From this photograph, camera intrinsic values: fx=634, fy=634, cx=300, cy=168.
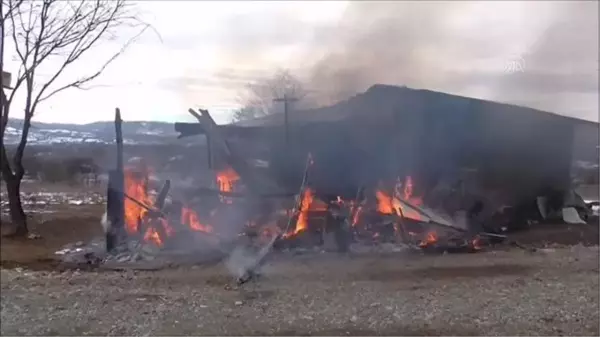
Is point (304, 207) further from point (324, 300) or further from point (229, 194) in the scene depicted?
point (324, 300)

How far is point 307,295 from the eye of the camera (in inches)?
183

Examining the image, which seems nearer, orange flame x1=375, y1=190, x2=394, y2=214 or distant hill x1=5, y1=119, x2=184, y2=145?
distant hill x1=5, y1=119, x2=184, y2=145

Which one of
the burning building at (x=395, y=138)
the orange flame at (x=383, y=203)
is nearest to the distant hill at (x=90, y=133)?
the burning building at (x=395, y=138)

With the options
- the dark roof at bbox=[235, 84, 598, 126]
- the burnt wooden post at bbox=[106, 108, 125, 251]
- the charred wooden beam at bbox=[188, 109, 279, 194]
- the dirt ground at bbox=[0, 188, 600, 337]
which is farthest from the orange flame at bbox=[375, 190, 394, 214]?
the burnt wooden post at bbox=[106, 108, 125, 251]

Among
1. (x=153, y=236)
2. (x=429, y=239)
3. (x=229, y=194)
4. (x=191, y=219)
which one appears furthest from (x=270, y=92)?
(x=429, y=239)

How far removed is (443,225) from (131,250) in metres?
3.20

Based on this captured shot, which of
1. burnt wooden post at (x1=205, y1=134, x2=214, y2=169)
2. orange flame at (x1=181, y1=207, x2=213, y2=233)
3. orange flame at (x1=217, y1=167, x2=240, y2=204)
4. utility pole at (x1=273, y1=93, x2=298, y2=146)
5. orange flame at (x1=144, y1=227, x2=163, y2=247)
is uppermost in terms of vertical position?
utility pole at (x1=273, y1=93, x2=298, y2=146)

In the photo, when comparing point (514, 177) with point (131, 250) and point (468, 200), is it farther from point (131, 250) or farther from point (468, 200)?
point (131, 250)

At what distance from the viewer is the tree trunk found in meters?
5.11

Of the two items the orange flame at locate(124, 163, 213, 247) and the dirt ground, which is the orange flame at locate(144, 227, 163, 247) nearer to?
the orange flame at locate(124, 163, 213, 247)

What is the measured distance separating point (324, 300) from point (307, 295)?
0.60ft

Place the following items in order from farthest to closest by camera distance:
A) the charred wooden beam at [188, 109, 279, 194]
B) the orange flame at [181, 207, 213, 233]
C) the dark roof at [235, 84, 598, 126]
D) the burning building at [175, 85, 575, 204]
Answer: the orange flame at [181, 207, 213, 233]
the burning building at [175, 85, 575, 204]
the dark roof at [235, 84, 598, 126]
the charred wooden beam at [188, 109, 279, 194]

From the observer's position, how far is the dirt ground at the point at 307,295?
12.8 ft

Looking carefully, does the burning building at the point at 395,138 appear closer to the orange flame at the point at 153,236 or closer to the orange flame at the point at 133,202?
the orange flame at the point at 133,202
